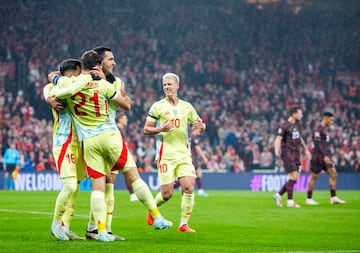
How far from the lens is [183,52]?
43000 millimetres

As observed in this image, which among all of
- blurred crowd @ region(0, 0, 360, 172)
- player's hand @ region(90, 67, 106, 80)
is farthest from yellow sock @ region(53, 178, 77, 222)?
blurred crowd @ region(0, 0, 360, 172)

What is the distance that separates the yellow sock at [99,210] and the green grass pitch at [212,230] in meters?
0.22

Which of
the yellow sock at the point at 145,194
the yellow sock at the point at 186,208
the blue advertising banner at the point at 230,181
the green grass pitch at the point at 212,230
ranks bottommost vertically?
the blue advertising banner at the point at 230,181

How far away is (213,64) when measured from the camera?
42.9 metres

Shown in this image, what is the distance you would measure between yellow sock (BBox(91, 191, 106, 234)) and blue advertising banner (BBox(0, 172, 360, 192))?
2097 centimetres

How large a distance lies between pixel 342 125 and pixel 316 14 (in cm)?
757

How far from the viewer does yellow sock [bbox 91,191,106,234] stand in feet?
34.0

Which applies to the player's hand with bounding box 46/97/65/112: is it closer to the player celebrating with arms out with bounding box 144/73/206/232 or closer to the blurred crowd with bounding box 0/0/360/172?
the player celebrating with arms out with bounding box 144/73/206/232

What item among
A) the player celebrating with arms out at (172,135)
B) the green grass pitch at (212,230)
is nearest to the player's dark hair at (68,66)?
the player celebrating with arms out at (172,135)

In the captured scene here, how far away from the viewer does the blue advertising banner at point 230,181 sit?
104 feet

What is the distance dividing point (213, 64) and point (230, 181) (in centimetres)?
1117

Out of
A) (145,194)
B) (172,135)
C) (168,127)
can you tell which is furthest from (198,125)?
(145,194)

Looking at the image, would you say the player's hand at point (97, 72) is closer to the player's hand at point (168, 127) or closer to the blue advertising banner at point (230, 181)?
the player's hand at point (168, 127)

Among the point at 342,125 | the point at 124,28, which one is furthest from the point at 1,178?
the point at 342,125
